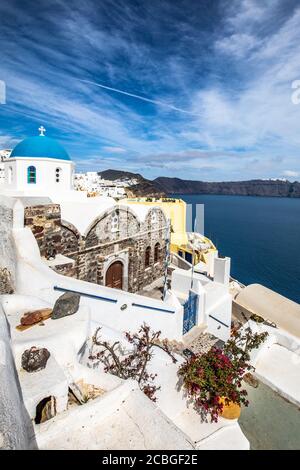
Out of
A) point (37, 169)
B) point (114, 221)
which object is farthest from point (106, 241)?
point (37, 169)

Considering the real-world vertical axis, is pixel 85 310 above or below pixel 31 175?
below

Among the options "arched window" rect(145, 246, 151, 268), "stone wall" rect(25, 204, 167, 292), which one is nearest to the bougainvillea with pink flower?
"stone wall" rect(25, 204, 167, 292)

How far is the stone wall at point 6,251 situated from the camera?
8.66 m

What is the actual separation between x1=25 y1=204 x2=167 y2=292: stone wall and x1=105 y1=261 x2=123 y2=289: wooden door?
26 cm

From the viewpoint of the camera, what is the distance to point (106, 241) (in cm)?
1286

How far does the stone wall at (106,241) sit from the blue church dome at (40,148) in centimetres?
377

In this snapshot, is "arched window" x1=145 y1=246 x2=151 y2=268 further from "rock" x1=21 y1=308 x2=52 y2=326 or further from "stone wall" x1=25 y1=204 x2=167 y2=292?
"rock" x1=21 y1=308 x2=52 y2=326

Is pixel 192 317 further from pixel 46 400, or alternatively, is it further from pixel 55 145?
pixel 55 145

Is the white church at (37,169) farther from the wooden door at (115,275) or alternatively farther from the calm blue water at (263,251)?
the calm blue water at (263,251)

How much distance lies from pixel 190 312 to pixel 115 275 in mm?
4865

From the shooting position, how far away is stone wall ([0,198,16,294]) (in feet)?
28.4

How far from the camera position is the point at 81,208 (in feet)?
38.4

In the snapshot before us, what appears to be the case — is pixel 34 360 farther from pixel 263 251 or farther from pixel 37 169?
pixel 263 251

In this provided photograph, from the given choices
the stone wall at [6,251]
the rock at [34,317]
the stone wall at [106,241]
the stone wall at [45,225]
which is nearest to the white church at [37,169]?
the stone wall at [106,241]
